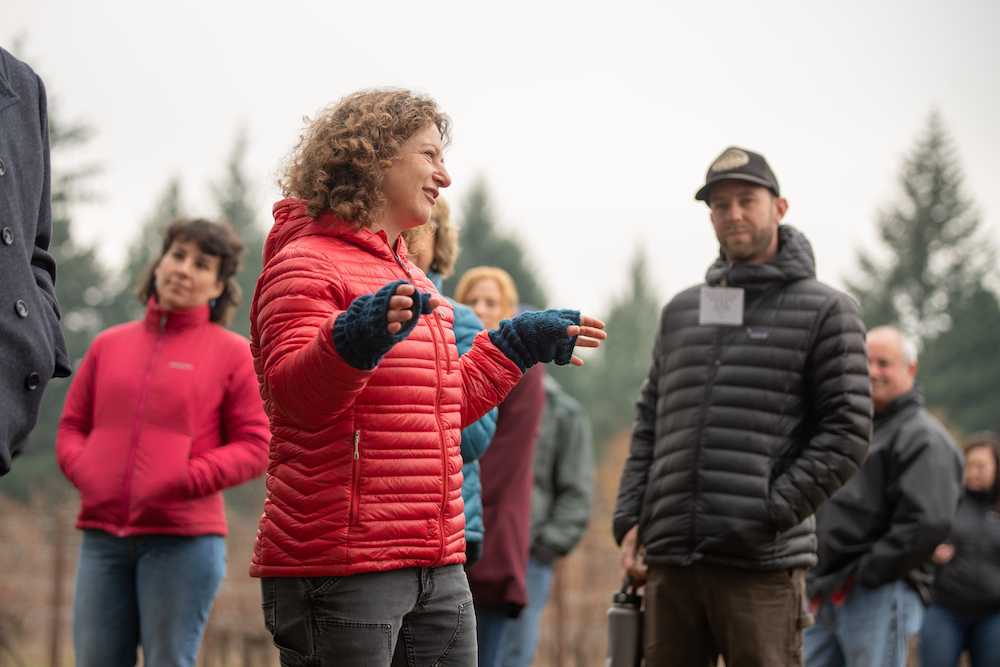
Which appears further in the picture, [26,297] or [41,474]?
[41,474]

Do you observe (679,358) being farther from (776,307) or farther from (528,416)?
(528,416)

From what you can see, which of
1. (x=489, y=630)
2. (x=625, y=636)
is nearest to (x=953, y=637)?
(x=489, y=630)

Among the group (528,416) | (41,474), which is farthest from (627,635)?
(41,474)

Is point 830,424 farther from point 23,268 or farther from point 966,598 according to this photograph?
point 966,598

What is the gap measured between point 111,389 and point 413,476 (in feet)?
6.98

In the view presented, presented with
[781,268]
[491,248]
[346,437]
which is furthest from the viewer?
[491,248]

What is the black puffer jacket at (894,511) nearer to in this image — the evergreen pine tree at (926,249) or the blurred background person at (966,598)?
the blurred background person at (966,598)

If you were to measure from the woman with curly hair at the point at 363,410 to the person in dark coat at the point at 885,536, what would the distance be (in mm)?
2853

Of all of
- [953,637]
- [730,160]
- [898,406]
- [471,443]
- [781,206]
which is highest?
[730,160]

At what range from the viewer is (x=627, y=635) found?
4.48m

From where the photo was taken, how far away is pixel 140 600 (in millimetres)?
4387

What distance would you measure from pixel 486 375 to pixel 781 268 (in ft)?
5.12

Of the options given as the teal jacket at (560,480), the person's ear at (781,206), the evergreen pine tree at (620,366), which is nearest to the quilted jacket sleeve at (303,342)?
the person's ear at (781,206)

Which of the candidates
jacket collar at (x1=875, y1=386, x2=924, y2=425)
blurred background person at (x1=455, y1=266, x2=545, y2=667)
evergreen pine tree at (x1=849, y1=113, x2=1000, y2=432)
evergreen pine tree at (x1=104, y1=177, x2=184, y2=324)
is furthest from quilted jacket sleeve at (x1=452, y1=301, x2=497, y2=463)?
evergreen pine tree at (x1=849, y1=113, x2=1000, y2=432)
